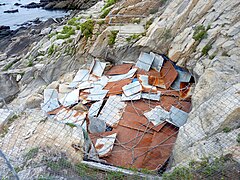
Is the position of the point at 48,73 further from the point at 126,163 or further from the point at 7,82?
the point at 126,163

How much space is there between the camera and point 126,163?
25.8 ft

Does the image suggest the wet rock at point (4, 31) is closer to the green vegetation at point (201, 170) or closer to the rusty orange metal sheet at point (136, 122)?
A: the rusty orange metal sheet at point (136, 122)

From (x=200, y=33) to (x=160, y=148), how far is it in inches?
168

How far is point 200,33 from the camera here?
9.81 m

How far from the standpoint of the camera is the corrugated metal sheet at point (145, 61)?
1098 centimetres

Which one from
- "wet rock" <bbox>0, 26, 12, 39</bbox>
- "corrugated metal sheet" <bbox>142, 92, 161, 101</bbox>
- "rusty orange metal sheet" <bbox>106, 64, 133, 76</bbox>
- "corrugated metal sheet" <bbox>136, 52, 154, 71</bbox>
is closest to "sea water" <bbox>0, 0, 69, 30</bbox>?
"wet rock" <bbox>0, 26, 12, 39</bbox>

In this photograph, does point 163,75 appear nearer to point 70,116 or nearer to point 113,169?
point 70,116

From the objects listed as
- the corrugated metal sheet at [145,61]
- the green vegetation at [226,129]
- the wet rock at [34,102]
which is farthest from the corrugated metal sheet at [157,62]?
the green vegetation at [226,129]

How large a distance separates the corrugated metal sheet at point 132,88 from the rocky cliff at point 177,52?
165cm

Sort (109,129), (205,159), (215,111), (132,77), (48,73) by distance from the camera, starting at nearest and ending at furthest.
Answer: (205,159), (215,111), (109,129), (132,77), (48,73)

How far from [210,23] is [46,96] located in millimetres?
6617

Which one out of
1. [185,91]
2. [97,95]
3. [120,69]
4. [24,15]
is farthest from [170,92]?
[24,15]

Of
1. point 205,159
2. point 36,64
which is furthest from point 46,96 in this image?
point 205,159

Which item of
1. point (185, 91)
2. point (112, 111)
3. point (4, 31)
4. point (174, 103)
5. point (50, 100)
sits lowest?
point (4, 31)
